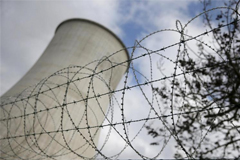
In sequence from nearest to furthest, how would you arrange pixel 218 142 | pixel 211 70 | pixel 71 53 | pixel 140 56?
pixel 140 56
pixel 218 142
pixel 211 70
pixel 71 53

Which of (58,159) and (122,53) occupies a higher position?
(122,53)

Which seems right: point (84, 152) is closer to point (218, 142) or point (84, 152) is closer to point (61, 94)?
point (61, 94)

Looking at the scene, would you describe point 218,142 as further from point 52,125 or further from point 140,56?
point 52,125

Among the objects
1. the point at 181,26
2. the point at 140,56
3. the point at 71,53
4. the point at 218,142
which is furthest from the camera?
the point at 71,53

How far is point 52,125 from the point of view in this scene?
21.1ft

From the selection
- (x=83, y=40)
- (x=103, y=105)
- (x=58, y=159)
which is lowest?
(x=58, y=159)

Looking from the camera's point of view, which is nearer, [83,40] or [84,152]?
[84,152]

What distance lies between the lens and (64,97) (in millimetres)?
6066

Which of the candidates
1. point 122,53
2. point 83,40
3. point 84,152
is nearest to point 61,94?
point 84,152

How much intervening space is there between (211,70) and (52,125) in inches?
168

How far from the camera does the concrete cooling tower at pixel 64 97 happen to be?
19.8 ft

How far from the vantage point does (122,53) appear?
33.0ft

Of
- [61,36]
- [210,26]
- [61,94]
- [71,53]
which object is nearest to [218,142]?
[210,26]

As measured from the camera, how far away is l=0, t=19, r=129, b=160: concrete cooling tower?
19.8ft
